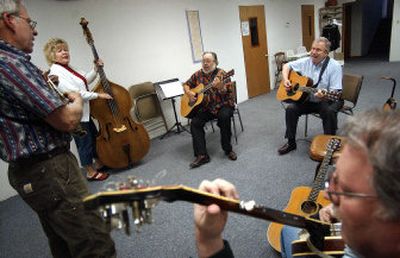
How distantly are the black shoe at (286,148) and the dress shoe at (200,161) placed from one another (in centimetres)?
83

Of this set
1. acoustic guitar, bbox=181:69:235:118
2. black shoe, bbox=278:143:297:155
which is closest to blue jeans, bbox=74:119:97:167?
acoustic guitar, bbox=181:69:235:118

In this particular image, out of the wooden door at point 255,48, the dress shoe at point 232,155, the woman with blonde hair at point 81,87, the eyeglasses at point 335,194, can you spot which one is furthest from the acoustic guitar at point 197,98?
the wooden door at point 255,48

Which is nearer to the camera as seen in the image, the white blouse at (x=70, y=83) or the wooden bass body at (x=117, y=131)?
the white blouse at (x=70, y=83)

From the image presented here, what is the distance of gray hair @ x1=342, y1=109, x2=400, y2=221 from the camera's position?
54 cm

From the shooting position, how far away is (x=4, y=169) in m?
3.08

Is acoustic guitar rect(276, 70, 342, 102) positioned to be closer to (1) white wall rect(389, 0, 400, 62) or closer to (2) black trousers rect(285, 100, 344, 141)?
(2) black trousers rect(285, 100, 344, 141)

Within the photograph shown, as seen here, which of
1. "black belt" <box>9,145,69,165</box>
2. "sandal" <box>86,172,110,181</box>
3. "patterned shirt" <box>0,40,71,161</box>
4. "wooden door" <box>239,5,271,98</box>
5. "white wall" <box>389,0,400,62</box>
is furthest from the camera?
"white wall" <box>389,0,400,62</box>

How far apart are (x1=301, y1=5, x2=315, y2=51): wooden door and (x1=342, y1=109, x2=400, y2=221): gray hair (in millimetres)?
8396

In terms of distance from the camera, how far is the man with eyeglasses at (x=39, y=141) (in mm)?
1174

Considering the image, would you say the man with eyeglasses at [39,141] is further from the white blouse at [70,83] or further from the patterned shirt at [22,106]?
the white blouse at [70,83]

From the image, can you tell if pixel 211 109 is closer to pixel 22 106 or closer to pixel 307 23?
pixel 22 106

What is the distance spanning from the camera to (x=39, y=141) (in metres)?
1.26

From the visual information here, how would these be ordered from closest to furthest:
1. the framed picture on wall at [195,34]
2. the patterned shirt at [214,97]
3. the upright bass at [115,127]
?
the upright bass at [115,127], the patterned shirt at [214,97], the framed picture on wall at [195,34]

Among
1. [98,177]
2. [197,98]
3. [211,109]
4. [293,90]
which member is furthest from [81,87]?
[293,90]
